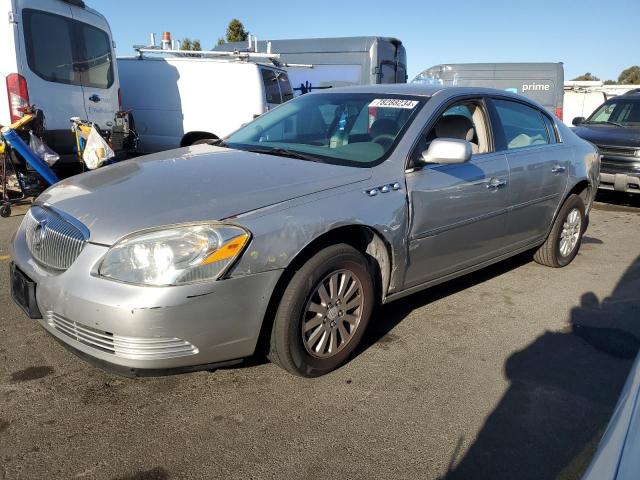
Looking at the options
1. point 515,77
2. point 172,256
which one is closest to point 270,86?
point 172,256

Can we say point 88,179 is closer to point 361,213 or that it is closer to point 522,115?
point 361,213

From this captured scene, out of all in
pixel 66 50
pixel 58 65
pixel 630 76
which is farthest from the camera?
pixel 630 76

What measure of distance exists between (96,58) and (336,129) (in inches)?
195

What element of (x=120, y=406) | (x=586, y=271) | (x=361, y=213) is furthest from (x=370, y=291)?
(x=586, y=271)

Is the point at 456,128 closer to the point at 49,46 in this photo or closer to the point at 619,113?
the point at 49,46

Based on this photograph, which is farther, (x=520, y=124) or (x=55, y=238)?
(x=520, y=124)

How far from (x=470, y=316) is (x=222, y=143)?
222 cm

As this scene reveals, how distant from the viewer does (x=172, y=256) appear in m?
2.46

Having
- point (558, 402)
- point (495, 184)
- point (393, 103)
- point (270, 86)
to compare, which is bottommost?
point (558, 402)

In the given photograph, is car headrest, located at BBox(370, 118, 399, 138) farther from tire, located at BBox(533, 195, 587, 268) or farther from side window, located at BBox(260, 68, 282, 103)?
side window, located at BBox(260, 68, 282, 103)

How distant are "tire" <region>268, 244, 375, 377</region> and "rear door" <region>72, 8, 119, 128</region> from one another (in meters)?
5.53

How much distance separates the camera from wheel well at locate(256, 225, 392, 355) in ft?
9.12

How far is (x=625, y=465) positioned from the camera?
4.00 feet

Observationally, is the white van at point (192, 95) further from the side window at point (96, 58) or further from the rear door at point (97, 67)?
the side window at point (96, 58)
